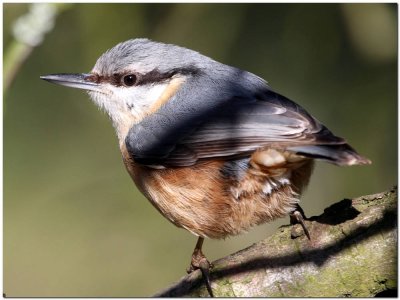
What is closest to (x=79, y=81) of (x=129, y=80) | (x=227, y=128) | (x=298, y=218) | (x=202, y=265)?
(x=129, y=80)

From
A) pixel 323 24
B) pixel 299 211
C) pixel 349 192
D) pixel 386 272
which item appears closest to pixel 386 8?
pixel 323 24

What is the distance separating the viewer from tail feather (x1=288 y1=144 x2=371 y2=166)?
2801mm

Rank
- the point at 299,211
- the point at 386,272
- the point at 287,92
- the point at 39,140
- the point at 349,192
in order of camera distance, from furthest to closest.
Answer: the point at 39,140 < the point at 287,92 < the point at 349,192 < the point at 299,211 < the point at 386,272

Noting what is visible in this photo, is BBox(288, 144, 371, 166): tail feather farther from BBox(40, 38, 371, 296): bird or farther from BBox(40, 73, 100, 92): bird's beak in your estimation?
BBox(40, 73, 100, 92): bird's beak

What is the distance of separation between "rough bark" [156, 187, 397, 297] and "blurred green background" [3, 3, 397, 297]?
152 cm

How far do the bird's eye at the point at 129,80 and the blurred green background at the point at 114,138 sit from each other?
2.65 ft

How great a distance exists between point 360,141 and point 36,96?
2632 mm

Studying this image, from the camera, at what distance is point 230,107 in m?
3.41

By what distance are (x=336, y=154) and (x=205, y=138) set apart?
775 mm

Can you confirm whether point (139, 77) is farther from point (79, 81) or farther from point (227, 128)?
point (227, 128)

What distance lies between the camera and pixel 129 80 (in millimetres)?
3834

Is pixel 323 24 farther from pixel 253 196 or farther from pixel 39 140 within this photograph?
pixel 39 140

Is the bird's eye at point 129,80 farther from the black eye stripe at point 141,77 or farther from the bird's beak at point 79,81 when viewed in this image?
the bird's beak at point 79,81

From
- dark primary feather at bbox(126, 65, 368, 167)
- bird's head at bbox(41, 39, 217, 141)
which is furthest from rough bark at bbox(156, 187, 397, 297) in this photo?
bird's head at bbox(41, 39, 217, 141)
